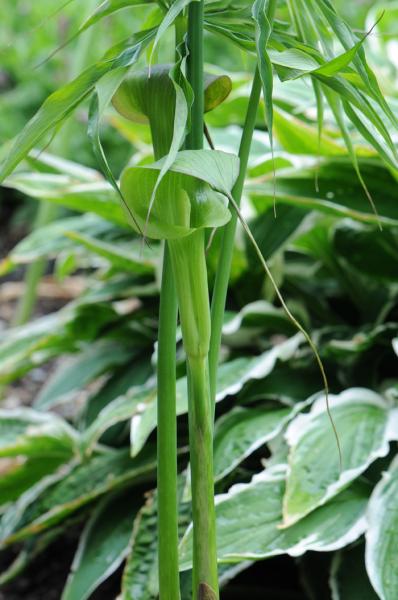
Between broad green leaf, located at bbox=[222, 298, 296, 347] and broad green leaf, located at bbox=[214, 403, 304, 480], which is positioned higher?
broad green leaf, located at bbox=[222, 298, 296, 347]

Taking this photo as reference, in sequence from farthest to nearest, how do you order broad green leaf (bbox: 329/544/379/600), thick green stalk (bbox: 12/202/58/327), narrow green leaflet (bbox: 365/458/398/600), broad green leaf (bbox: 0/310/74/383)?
thick green stalk (bbox: 12/202/58/327) → broad green leaf (bbox: 0/310/74/383) → broad green leaf (bbox: 329/544/379/600) → narrow green leaflet (bbox: 365/458/398/600)

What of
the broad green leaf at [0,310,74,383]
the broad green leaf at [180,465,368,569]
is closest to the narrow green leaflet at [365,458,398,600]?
the broad green leaf at [180,465,368,569]

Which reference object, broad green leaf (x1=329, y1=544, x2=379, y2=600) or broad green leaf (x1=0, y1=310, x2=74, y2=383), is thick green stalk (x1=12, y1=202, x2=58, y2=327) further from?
broad green leaf (x1=329, y1=544, x2=379, y2=600)

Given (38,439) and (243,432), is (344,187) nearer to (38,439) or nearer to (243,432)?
(243,432)

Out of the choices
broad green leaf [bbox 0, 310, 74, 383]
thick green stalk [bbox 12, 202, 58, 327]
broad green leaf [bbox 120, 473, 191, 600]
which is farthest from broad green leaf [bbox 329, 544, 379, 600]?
thick green stalk [bbox 12, 202, 58, 327]

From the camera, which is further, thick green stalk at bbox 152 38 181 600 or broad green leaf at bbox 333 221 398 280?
broad green leaf at bbox 333 221 398 280

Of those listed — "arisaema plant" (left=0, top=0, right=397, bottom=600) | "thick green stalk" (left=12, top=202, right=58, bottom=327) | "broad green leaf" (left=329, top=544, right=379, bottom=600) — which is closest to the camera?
"arisaema plant" (left=0, top=0, right=397, bottom=600)

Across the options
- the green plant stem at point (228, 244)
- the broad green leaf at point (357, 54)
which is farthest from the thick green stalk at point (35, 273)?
the broad green leaf at point (357, 54)

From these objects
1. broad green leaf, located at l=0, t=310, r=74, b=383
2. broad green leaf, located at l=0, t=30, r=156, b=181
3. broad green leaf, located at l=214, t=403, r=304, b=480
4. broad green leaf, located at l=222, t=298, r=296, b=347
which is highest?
broad green leaf, located at l=0, t=310, r=74, b=383

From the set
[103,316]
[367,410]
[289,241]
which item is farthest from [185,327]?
[103,316]
